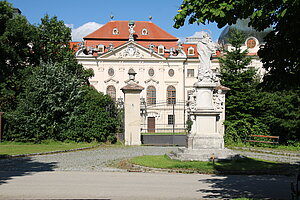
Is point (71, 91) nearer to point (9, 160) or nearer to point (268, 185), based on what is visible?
point (9, 160)

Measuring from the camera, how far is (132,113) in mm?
19859

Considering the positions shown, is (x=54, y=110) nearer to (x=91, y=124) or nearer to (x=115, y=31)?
(x=91, y=124)

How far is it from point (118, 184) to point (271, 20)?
5.21 m

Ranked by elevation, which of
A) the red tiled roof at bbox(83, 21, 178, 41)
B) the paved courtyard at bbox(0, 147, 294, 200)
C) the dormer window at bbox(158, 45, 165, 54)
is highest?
the red tiled roof at bbox(83, 21, 178, 41)

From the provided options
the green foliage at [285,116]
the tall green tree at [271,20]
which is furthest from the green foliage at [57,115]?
the tall green tree at [271,20]

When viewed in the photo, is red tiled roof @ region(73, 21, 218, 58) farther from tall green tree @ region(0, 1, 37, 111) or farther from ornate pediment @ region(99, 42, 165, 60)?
tall green tree @ region(0, 1, 37, 111)

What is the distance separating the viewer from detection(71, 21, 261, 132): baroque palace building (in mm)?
51281

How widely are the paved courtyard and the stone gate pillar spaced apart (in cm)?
768

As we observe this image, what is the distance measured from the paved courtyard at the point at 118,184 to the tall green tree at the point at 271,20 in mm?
2659

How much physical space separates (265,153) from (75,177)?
437 inches

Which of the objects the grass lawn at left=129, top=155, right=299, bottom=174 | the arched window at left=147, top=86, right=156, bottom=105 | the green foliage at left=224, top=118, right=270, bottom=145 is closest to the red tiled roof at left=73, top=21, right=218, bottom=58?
the arched window at left=147, top=86, right=156, bottom=105

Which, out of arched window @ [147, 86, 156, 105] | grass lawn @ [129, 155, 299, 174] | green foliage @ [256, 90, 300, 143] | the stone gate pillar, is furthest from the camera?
arched window @ [147, 86, 156, 105]

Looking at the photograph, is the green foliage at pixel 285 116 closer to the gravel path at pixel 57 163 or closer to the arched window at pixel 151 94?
the gravel path at pixel 57 163

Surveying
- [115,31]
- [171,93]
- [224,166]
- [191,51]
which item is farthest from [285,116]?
[115,31]
